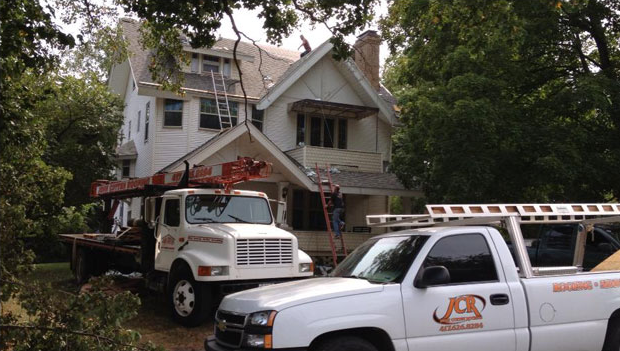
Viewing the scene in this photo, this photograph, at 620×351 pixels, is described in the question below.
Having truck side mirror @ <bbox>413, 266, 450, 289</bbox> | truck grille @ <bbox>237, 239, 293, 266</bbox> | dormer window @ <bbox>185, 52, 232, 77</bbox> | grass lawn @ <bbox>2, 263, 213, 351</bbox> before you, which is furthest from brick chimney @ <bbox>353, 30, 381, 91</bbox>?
truck side mirror @ <bbox>413, 266, 450, 289</bbox>

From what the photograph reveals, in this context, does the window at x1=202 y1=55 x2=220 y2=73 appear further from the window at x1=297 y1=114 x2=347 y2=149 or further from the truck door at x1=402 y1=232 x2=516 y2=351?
the truck door at x1=402 y1=232 x2=516 y2=351

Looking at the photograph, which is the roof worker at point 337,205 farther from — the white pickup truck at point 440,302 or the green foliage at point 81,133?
the white pickup truck at point 440,302

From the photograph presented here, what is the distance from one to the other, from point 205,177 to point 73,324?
6.78m

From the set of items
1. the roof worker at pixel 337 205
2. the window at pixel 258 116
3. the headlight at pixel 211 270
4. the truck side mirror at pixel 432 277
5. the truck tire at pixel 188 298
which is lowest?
the truck tire at pixel 188 298

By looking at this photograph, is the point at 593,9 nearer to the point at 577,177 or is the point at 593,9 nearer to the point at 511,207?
the point at 577,177

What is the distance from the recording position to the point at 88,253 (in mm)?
14320

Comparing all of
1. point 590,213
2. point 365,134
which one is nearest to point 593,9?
point 365,134

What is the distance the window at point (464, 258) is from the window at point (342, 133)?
17.4 meters

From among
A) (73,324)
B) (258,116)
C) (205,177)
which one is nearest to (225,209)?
(205,177)

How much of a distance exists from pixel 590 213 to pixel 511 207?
1.13 metres

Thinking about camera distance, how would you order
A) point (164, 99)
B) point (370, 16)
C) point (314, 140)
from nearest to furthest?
point (370, 16) → point (164, 99) → point (314, 140)

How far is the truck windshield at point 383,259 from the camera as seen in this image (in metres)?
5.52

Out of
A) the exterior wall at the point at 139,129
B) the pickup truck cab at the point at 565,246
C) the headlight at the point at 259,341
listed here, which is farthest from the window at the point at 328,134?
the headlight at the point at 259,341

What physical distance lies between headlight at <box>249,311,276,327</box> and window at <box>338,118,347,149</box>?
1833 centimetres
